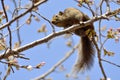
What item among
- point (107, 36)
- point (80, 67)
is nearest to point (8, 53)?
point (107, 36)

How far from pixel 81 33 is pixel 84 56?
0.94ft

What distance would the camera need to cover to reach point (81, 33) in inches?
137

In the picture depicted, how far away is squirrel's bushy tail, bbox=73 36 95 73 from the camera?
3258mm

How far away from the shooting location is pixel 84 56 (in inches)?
140

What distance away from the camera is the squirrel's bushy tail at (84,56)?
10.7 feet

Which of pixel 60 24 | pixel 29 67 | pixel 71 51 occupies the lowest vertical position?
pixel 71 51

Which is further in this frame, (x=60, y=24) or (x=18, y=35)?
(x=60, y=24)

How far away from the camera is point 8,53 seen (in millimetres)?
2381

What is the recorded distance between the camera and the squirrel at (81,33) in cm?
334

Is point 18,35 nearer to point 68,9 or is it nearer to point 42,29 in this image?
point 42,29

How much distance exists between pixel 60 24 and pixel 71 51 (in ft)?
2.99

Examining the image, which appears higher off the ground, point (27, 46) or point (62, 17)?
point (27, 46)

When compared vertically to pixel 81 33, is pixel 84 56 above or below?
below

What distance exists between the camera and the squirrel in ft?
11.0
